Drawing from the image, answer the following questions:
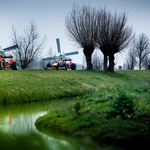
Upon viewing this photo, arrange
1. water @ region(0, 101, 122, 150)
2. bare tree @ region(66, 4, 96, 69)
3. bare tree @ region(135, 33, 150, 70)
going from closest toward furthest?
1. water @ region(0, 101, 122, 150)
2. bare tree @ region(66, 4, 96, 69)
3. bare tree @ region(135, 33, 150, 70)

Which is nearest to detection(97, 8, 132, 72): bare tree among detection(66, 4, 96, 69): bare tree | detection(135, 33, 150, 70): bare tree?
detection(66, 4, 96, 69): bare tree

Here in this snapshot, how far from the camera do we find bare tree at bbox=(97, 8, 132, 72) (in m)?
50.7

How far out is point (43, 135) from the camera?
1184 cm

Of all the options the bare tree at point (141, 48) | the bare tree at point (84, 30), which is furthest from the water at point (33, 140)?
the bare tree at point (141, 48)

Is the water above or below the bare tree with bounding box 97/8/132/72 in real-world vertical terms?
below

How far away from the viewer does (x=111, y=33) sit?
51.0 metres

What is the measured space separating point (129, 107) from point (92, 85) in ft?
80.1

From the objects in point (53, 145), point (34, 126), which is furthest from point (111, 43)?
point (53, 145)

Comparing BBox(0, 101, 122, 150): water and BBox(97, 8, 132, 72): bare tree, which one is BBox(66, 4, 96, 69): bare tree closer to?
BBox(97, 8, 132, 72): bare tree

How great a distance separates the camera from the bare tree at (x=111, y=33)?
50.7m

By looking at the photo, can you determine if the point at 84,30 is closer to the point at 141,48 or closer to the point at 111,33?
the point at 111,33

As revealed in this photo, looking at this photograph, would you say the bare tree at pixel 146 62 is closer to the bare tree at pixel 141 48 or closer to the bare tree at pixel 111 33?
the bare tree at pixel 141 48

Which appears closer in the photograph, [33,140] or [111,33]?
[33,140]

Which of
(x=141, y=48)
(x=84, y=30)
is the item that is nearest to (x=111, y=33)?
(x=84, y=30)
